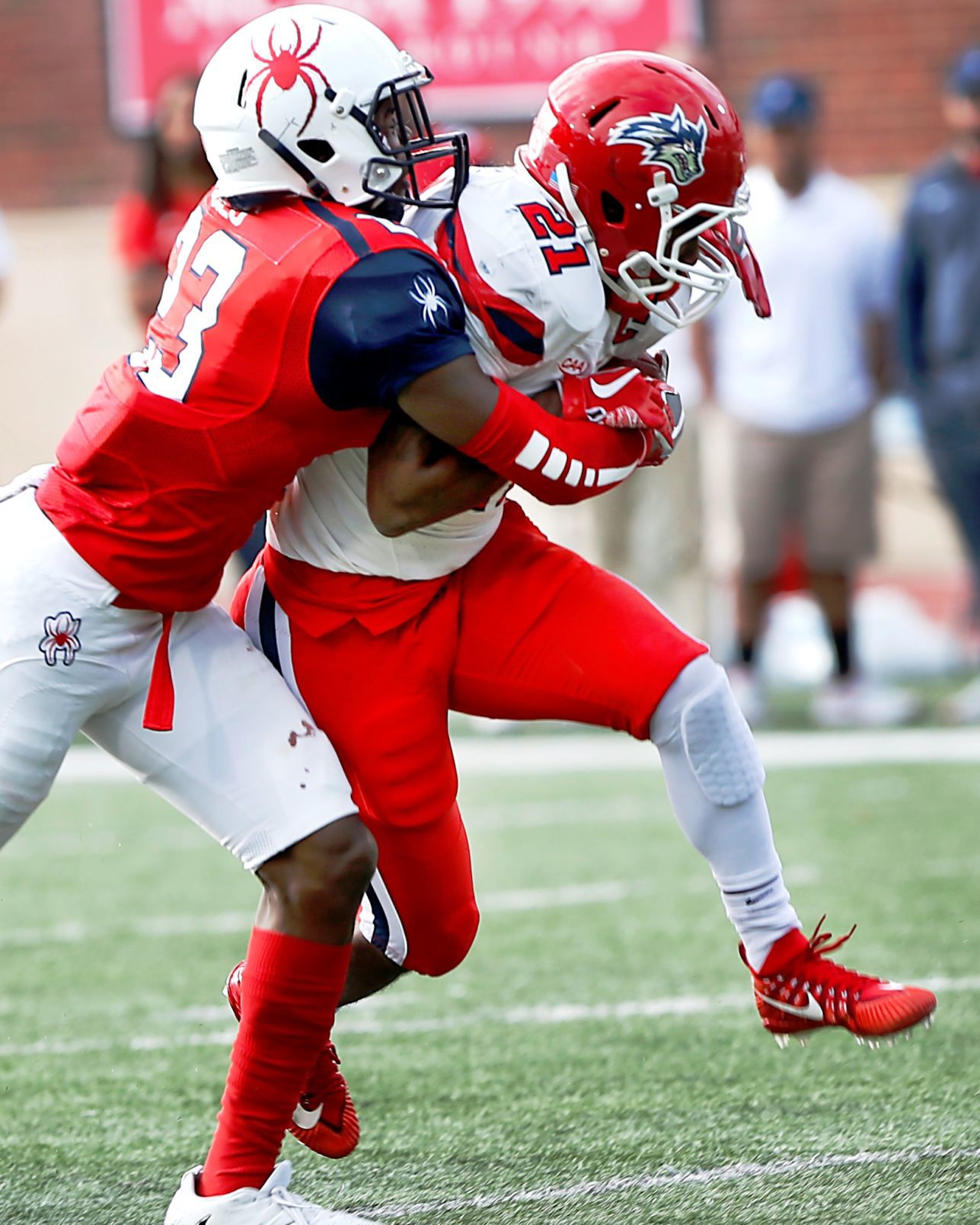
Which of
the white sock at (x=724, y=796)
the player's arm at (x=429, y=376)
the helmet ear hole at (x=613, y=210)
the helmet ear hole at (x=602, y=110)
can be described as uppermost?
the helmet ear hole at (x=602, y=110)

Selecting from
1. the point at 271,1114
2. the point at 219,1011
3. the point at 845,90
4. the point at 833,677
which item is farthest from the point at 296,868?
the point at 845,90

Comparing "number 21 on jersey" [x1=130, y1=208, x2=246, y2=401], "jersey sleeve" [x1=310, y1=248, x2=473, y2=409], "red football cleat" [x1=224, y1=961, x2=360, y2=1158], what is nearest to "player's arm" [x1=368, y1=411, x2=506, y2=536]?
"jersey sleeve" [x1=310, y1=248, x2=473, y2=409]

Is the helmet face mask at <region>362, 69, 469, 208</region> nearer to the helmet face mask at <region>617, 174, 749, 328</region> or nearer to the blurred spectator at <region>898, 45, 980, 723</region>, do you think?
the helmet face mask at <region>617, 174, 749, 328</region>

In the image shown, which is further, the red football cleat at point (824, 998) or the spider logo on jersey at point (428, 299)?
the red football cleat at point (824, 998)

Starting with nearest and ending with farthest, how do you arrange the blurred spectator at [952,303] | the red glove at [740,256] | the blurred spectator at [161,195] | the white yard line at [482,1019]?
the red glove at [740,256]
the white yard line at [482,1019]
the blurred spectator at [161,195]
the blurred spectator at [952,303]

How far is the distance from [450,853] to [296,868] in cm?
33

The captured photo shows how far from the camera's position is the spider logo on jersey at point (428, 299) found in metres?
2.30

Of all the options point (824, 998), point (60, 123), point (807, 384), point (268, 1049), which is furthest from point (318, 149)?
point (60, 123)

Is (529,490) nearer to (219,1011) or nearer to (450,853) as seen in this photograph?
(450,853)

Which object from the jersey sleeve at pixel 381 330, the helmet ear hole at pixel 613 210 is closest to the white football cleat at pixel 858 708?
the helmet ear hole at pixel 613 210

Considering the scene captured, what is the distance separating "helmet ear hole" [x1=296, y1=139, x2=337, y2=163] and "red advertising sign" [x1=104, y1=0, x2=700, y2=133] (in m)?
7.76

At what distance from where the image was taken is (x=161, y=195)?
6.06 metres

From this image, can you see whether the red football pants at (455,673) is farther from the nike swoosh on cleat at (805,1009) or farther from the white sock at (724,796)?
the nike swoosh on cleat at (805,1009)

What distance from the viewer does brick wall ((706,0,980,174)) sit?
9828mm
